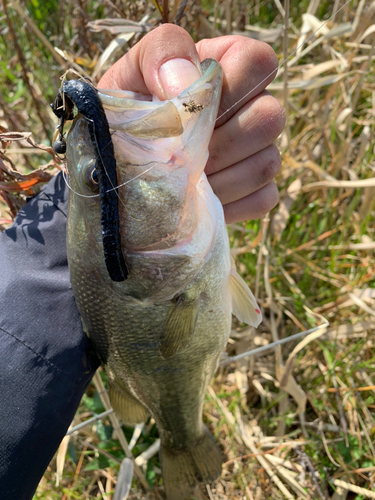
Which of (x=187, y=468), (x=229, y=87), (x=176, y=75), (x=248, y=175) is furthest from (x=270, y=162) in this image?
(x=187, y=468)

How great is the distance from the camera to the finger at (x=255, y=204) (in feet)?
5.55

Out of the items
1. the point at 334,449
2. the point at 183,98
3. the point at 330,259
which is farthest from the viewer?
the point at 330,259

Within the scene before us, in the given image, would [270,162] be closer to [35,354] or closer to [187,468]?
[35,354]

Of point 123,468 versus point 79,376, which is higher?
point 79,376

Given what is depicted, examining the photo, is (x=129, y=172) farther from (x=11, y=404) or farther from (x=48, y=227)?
(x=11, y=404)

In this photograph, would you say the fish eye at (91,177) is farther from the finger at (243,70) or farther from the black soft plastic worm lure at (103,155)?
the finger at (243,70)

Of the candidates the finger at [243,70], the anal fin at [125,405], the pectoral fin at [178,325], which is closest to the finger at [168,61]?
the finger at [243,70]

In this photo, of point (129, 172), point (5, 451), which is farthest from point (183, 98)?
point (5, 451)

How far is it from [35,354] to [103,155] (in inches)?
34.1

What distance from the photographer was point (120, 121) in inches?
44.1

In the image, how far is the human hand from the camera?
4.14 feet

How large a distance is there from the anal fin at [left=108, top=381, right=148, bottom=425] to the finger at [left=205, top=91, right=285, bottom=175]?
1133mm

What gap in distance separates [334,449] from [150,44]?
2432 mm

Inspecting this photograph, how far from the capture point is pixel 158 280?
1321 mm
